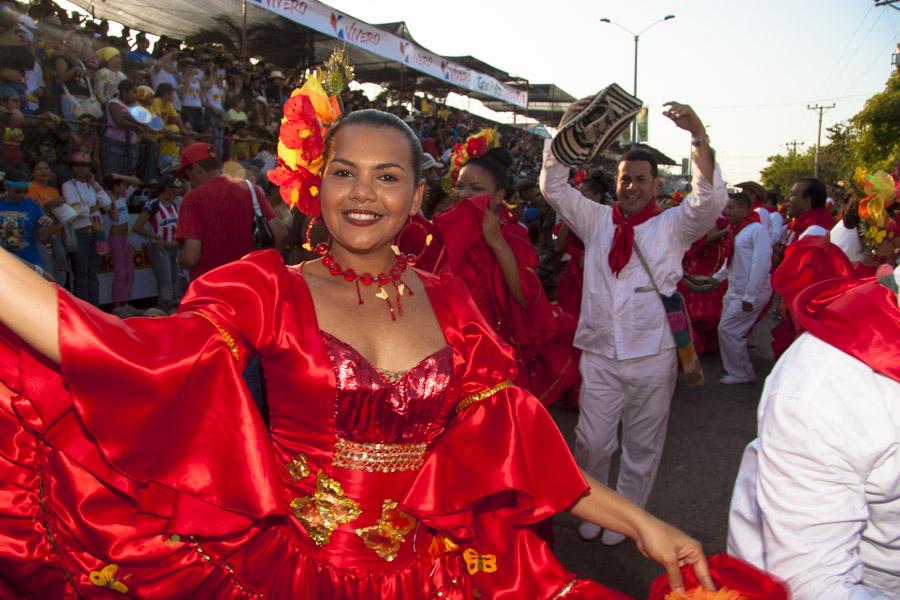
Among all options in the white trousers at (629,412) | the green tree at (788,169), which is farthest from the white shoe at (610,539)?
the green tree at (788,169)

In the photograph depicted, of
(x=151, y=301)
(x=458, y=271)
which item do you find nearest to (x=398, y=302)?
(x=458, y=271)

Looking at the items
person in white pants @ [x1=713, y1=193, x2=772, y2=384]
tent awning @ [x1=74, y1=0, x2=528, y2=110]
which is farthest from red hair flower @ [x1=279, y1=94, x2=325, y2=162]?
tent awning @ [x1=74, y1=0, x2=528, y2=110]

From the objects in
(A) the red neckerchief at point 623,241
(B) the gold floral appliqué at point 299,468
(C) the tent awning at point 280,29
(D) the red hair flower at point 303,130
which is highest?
(C) the tent awning at point 280,29

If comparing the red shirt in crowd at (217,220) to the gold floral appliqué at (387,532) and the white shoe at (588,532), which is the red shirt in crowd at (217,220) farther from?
the gold floral appliqué at (387,532)

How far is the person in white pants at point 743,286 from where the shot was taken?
26.0ft

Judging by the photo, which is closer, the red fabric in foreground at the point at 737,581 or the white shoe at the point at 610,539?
the red fabric in foreground at the point at 737,581

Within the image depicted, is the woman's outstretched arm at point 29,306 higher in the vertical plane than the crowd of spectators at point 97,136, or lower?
lower

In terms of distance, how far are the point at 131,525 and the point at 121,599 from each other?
186 mm

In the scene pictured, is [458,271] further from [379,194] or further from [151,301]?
[151,301]

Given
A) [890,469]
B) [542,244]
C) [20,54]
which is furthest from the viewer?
[542,244]

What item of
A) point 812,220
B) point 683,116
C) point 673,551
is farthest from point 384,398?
point 812,220

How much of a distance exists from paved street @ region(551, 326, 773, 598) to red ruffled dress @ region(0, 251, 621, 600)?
6.96 feet

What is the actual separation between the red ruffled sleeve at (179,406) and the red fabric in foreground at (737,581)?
3.05 ft

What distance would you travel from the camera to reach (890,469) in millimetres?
1770
